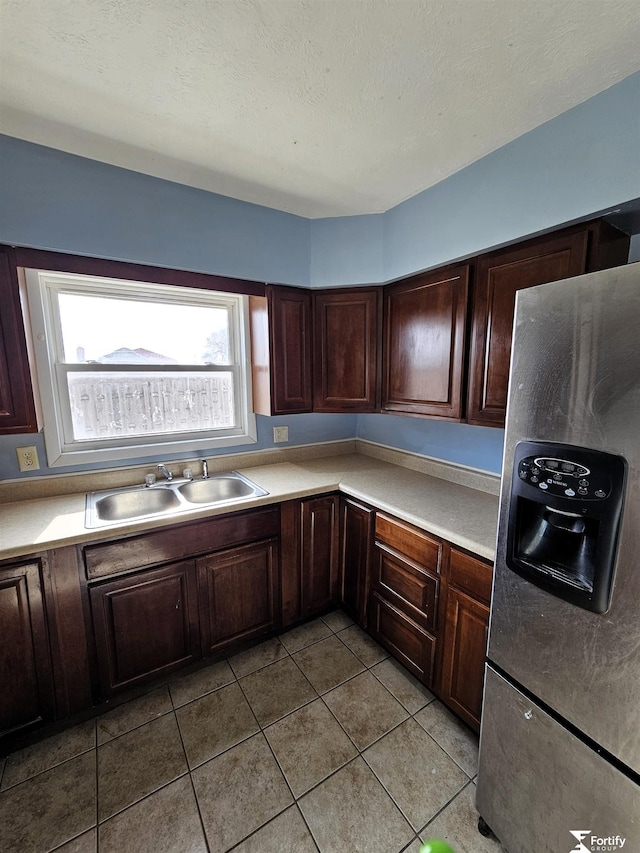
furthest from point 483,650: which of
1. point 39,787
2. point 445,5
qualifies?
point 445,5

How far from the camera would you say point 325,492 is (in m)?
2.01

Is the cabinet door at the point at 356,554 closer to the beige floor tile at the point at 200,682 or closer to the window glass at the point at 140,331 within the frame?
the beige floor tile at the point at 200,682

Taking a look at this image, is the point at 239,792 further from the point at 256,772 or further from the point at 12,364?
the point at 12,364

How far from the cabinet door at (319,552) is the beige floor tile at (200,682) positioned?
20.0 inches

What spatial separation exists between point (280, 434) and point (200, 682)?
4.72 feet

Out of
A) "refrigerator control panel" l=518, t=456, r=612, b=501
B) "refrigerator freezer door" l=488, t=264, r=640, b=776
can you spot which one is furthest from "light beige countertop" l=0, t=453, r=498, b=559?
"refrigerator control panel" l=518, t=456, r=612, b=501

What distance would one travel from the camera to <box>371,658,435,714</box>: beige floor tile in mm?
1639

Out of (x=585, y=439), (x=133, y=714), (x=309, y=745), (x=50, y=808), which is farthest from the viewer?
(x=133, y=714)

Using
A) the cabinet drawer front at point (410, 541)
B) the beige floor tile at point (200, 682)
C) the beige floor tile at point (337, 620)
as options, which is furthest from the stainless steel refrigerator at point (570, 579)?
the beige floor tile at point (200, 682)

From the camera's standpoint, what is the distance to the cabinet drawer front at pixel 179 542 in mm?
1479

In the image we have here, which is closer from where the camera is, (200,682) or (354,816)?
(354,816)

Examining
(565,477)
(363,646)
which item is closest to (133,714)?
(363,646)

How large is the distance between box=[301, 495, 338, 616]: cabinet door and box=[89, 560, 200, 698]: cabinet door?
0.62m

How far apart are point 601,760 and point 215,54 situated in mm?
2163
